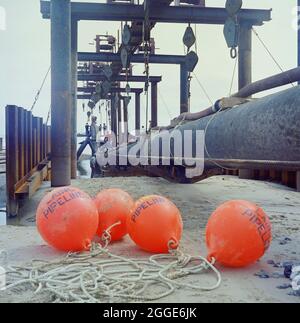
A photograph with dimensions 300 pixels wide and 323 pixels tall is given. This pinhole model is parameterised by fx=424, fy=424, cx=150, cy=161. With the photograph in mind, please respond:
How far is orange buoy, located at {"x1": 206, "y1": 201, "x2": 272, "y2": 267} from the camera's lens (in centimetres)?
287

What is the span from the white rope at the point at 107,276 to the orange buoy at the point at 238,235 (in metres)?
0.14

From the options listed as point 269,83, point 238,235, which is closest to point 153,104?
point 269,83

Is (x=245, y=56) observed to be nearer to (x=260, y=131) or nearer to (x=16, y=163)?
(x=16, y=163)

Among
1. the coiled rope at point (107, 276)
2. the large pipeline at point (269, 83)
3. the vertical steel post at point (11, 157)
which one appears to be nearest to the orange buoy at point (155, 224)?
the coiled rope at point (107, 276)

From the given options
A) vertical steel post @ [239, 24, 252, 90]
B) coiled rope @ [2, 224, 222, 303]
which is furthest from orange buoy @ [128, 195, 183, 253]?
vertical steel post @ [239, 24, 252, 90]

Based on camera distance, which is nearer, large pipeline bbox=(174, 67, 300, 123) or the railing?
large pipeline bbox=(174, 67, 300, 123)

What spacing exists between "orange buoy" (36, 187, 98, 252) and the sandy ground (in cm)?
19

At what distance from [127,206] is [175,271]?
99 cm

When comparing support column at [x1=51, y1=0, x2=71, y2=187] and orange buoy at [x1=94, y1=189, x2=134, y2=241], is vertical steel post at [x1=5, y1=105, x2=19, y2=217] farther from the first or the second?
orange buoy at [x1=94, y1=189, x2=134, y2=241]

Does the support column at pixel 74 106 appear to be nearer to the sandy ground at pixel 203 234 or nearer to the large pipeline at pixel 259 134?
the sandy ground at pixel 203 234
